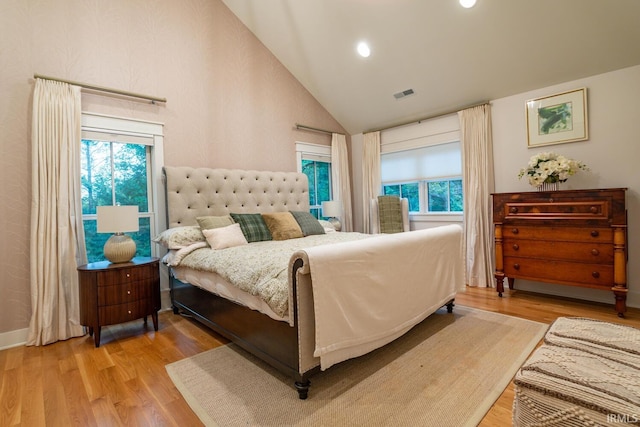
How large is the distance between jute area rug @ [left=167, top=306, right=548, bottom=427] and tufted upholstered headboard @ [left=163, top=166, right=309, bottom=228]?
5.52 ft

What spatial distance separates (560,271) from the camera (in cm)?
307

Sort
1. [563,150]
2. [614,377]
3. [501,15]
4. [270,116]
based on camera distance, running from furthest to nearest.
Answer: [270,116] → [563,150] → [501,15] → [614,377]

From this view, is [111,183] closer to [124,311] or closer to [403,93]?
[124,311]

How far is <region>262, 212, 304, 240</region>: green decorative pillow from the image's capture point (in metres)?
3.46

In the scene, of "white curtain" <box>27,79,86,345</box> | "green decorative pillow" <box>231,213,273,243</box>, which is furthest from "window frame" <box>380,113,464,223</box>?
"white curtain" <box>27,79,86,345</box>

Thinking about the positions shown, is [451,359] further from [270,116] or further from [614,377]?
[270,116]

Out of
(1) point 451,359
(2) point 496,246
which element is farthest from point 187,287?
(2) point 496,246

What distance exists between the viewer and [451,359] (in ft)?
7.00

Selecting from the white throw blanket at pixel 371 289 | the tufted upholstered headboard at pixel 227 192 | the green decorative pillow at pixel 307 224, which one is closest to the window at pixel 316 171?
the tufted upholstered headboard at pixel 227 192

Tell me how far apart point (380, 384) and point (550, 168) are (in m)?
2.78

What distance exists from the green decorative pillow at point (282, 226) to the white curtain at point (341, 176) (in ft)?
5.58

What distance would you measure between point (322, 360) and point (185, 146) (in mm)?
2936

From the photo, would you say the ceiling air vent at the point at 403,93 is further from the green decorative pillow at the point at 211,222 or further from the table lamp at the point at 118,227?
the table lamp at the point at 118,227

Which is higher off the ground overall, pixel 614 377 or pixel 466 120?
pixel 466 120
